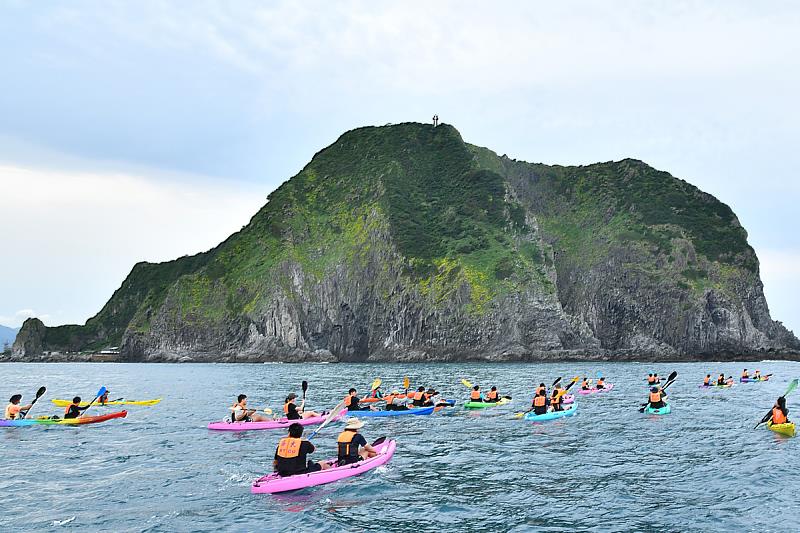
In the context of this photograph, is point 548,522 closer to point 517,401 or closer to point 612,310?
point 517,401

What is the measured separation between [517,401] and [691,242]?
490ft

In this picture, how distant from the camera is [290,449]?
21.7 metres

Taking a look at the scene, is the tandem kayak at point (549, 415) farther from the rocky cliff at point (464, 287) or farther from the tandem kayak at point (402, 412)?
the rocky cliff at point (464, 287)

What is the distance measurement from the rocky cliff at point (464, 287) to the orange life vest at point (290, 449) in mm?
124844

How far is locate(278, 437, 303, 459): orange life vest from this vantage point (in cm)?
2166

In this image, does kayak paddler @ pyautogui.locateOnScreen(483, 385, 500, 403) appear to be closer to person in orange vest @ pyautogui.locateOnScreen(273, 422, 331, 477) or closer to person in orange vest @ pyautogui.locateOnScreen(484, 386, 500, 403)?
person in orange vest @ pyautogui.locateOnScreen(484, 386, 500, 403)

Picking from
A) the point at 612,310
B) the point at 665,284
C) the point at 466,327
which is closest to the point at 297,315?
the point at 466,327

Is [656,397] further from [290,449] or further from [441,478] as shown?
[290,449]

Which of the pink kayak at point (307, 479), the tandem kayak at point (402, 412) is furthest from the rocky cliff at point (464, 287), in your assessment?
the pink kayak at point (307, 479)

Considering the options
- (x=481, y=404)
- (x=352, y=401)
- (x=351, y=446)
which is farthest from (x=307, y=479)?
(x=481, y=404)

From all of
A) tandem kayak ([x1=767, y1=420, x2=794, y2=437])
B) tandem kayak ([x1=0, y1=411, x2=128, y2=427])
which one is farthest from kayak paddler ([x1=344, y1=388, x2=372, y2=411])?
tandem kayak ([x1=767, y1=420, x2=794, y2=437])

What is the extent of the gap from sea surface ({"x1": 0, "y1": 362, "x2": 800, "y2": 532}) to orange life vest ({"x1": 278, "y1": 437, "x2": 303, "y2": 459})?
51.2 inches

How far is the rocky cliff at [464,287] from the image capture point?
6048 inches

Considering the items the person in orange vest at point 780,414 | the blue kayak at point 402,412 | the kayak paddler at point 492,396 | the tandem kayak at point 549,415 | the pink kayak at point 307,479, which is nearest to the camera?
the pink kayak at point 307,479
